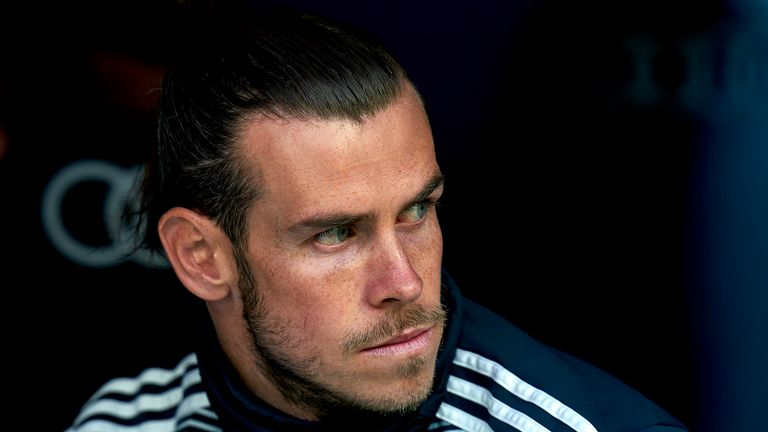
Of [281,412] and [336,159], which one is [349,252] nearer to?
[336,159]

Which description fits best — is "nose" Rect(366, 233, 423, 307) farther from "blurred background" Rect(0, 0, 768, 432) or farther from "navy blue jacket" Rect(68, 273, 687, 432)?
"blurred background" Rect(0, 0, 768, 432)

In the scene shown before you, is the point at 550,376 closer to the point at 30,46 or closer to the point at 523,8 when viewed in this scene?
the point at 523,8

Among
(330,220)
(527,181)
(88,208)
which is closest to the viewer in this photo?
(330,220)

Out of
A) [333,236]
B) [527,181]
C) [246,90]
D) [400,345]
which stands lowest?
[400,345]

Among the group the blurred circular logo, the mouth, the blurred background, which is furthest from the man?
the blurred circular logo

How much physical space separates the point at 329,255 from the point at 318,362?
0.18 meters

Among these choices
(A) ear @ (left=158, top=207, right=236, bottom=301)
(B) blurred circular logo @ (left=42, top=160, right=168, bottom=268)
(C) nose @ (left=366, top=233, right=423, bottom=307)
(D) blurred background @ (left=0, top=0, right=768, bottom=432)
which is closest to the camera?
(C) nose @ (left=366, top=233, right=423, bottom=307)

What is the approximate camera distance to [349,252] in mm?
1639

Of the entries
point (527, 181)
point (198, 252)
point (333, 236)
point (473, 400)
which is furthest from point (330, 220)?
point (527, 181)

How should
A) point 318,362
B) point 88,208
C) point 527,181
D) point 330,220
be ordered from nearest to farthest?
point 330,220 → point 318,362 → point 527,181 → point 88,208

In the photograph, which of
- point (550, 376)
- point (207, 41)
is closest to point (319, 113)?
point (207, 41)

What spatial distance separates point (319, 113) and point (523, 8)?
2.57 ft

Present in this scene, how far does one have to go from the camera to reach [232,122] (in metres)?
1.71

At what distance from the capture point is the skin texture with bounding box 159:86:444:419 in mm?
1612
